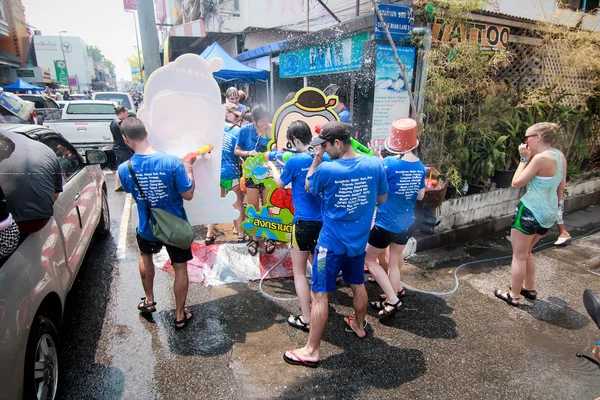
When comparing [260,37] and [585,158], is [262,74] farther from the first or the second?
[585,158]

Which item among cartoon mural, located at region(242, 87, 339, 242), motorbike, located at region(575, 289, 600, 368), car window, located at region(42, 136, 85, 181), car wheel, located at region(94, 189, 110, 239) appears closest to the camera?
motorbike, located at region(575, 289, 600, 368)

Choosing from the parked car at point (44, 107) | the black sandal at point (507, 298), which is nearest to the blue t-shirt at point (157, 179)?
the black sandal at point (507, 298)

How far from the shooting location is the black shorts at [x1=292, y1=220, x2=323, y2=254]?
3.02 meters

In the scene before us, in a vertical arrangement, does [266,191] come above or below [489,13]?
below

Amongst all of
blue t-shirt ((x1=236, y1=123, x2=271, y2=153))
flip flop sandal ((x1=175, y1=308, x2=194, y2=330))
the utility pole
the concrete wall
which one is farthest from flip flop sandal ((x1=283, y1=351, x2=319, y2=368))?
the utility pole

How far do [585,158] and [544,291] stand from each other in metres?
5.03

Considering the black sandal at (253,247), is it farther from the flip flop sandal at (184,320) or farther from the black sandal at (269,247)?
the flip flop sandal at (184,320)

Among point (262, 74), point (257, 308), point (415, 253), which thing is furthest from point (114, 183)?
point (415, 253)

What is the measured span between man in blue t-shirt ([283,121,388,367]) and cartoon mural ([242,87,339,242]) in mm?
1380

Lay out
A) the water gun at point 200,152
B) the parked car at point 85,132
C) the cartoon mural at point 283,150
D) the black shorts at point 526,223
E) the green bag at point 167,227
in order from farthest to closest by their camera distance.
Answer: the parked car at point 85,132 < the cartoon mural at point 283,150 < the black shorts at point 526,223 < the water gun at point 200,152 < the green bag at point 167,227

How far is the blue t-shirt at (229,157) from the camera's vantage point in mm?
4773

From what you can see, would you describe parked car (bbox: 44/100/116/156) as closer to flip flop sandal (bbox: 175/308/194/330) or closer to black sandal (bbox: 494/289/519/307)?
flip flop sandal (bbox: 175/308/194/330)

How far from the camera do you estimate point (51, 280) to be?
2.44 meters

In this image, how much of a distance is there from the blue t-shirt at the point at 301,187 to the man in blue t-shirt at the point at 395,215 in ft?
2.19
